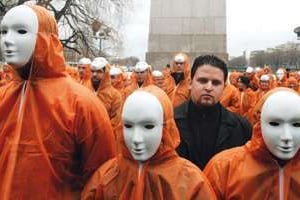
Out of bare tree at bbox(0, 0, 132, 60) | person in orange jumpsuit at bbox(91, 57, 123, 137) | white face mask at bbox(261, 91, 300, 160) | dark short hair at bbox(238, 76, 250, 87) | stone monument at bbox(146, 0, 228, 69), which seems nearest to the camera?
white face mask at bbox(261, 91, 300, 160)

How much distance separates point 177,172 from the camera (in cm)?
335

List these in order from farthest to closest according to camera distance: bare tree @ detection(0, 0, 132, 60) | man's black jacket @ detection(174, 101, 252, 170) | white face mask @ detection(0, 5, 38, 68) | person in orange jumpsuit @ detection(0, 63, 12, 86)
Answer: bare tree @ detection(0, 0, 132, 60) < man's black jacket @ detection(174, 101, 252, 170) < person in orange jumpsuit @ detection(0, 63, 12, 86) < white face mask @ detection(0, 5, 38, 68)

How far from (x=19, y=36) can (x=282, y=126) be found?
1539 mm

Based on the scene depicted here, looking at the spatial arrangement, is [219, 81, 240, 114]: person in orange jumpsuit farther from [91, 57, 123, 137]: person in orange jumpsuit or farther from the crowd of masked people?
the crowd of masked people

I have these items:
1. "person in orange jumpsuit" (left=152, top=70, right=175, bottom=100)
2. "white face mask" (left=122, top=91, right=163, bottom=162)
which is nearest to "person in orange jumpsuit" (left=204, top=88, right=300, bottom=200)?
"white face mask" (left=122, top=91, right=163, bottom=162)

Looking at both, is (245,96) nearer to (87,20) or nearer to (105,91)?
(105,91)

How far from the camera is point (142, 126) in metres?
3.36

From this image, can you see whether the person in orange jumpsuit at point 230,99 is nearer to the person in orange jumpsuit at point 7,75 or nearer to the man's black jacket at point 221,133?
the person in orange jumpsuit at point 7,75

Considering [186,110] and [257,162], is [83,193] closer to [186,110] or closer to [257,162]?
[257,162]

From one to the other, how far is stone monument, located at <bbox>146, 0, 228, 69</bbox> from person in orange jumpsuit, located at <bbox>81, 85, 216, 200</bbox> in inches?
470

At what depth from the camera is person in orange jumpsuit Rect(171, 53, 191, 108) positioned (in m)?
8.87

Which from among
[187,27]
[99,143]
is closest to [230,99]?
[99,143]

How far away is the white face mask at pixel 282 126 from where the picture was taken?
3.32m

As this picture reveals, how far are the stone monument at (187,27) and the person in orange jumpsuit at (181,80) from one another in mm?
5339
